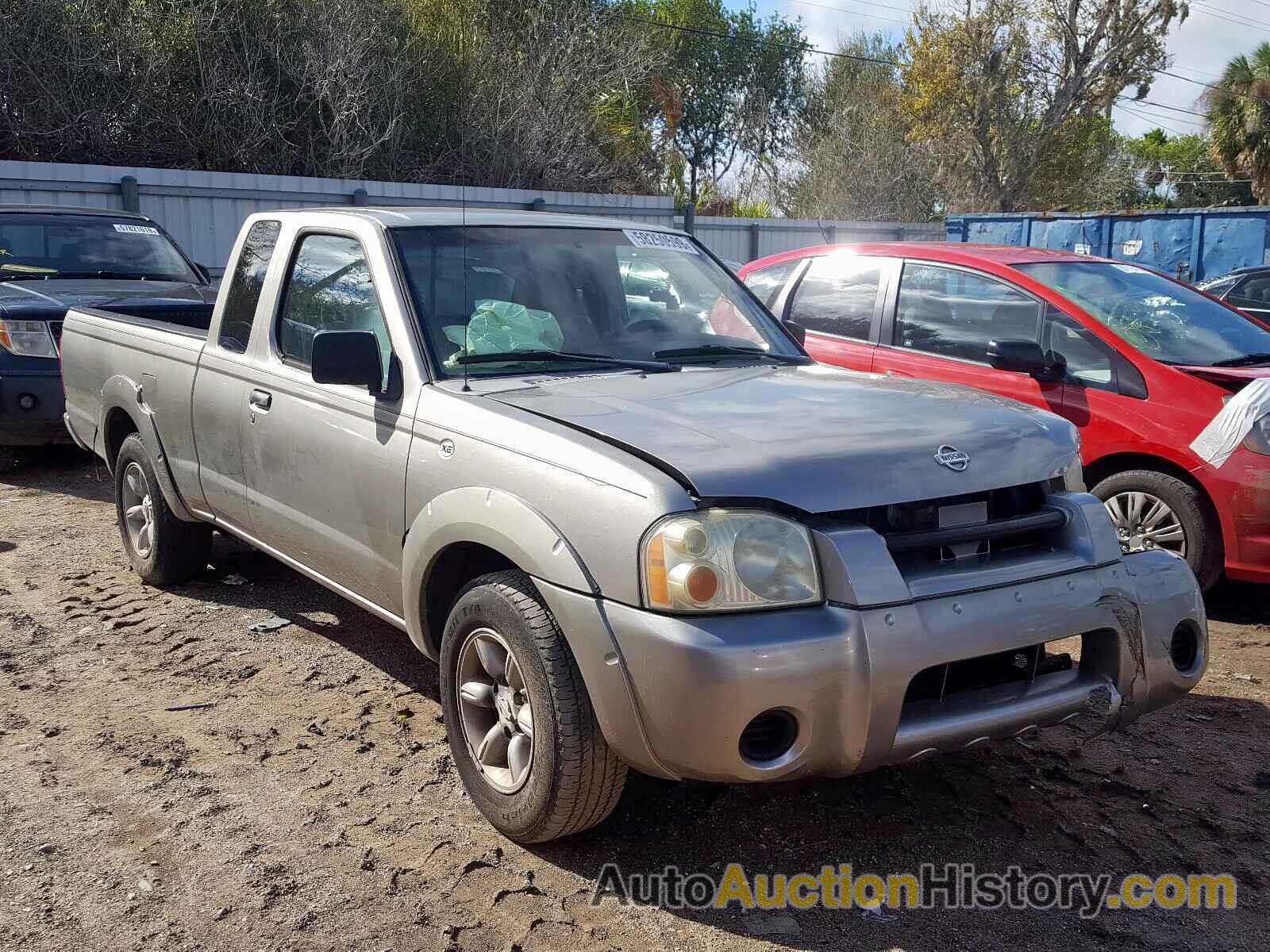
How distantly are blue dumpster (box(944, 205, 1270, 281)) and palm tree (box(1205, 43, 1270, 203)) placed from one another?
17.9 metres

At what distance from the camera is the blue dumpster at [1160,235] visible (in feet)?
55.4

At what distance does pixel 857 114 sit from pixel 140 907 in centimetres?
3568

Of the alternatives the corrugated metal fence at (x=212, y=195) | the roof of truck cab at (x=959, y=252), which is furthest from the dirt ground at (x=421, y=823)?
the corrugated metal fence at (x=212, y=195)

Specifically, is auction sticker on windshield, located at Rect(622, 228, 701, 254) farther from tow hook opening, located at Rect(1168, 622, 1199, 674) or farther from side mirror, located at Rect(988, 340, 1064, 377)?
tow hook opening, located at Rect(1168, 622, 1199, 674)

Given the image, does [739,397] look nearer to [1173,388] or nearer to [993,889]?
[993,889]

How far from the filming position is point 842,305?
691 cm

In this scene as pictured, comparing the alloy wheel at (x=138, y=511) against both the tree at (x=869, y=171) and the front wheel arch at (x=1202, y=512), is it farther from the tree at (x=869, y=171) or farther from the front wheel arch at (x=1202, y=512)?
the tree at (x=869, y=171)

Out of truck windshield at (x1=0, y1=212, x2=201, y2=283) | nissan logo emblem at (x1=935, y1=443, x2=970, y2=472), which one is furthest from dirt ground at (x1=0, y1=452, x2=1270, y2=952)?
truck windshield at (x1=0, y1=212, x2=201, y2=283)

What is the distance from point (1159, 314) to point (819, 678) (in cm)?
431

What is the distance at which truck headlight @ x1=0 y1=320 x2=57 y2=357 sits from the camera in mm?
7879

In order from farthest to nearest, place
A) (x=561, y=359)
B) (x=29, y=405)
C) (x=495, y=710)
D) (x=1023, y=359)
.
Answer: (x=29, y=405)
(x=1023, y=359)
(x=561, y=359)
(x=495, y=710)

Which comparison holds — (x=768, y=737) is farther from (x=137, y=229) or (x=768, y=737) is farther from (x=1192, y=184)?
(x=1192, y=184)

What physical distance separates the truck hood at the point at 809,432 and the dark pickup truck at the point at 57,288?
4128 mm

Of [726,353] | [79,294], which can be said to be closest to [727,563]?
[726,353]
